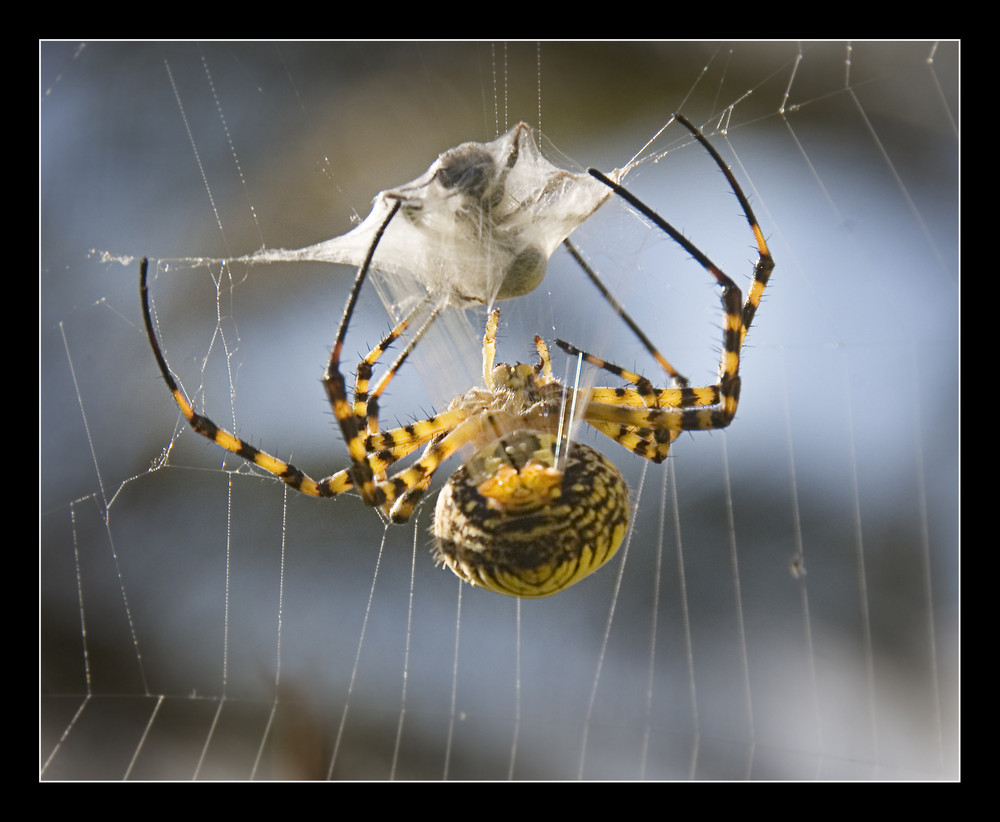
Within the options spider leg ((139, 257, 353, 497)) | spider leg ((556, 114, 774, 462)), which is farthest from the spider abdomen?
spider leg ((139, 257, 353, 497))

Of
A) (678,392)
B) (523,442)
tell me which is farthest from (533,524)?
(678,392)

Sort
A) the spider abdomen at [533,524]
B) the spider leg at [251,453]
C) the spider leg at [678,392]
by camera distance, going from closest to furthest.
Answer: the spider abdomen at [533,524], the spider leg at [678,392], the spider leg at [251,453]

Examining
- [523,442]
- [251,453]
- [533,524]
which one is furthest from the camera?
[251,453]

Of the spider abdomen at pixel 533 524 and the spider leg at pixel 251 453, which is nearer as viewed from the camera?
the spider abdomen at pixel 533 524

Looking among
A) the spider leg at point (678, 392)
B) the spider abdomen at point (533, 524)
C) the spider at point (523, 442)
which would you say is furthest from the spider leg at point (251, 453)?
the spider leg at point (678, 392)

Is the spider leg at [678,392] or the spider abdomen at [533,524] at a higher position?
the spider leg at [678,392]

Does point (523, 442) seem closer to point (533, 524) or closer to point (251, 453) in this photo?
point (533, 524)

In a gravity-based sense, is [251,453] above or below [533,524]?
above

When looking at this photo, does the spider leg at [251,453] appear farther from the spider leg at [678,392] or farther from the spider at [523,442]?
the spider leg at [678,392]

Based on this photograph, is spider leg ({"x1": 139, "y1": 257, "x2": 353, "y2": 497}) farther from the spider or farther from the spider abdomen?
the spider abdomen
